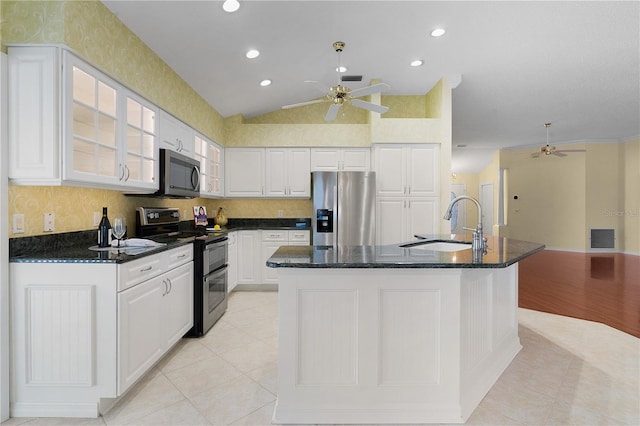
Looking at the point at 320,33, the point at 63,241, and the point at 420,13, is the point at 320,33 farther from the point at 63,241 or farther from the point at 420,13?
the point at 63,241

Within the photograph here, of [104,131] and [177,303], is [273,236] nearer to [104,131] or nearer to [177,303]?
[177,303]

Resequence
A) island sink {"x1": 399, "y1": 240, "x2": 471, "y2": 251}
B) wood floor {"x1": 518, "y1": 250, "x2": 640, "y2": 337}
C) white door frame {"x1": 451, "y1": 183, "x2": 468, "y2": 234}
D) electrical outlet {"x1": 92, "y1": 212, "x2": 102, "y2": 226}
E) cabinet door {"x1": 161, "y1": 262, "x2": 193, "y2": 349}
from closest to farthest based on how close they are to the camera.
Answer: cabinet door {"x1": 161, "y1": 262, "x2": 193, "y2": 349}, electrical outlet {"x1": 92, "y1": 212, "x2": 102, "y2": 226}, island sink {"x1": 399, "y1": 240, "x2": 471, "y2": 251}, wood floor {"x1": 518, "y1": 250, "x2": 640, "y2": 337}, white door frame {"x1": 451, "y1": 183, "x2": 468, "y2": 234}

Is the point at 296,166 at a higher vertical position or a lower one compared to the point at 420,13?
lower

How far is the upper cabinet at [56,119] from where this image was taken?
2020 mm

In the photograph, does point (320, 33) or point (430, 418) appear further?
point (320, 33)

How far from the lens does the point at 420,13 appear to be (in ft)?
10.3

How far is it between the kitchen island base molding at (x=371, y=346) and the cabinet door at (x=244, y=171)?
11.9 ft

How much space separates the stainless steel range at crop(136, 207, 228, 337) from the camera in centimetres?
321

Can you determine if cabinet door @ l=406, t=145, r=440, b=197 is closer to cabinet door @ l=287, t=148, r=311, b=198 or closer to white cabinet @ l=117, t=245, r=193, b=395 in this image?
cabinet door @ l=287, t=148, r=311, b=198

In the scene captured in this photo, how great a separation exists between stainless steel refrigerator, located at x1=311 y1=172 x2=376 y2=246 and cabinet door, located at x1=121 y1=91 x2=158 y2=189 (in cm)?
223

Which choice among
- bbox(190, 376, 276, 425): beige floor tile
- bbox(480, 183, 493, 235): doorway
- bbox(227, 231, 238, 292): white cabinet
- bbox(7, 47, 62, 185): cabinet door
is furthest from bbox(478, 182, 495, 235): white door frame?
bbox(7, 47, 62, 185): cabinet door

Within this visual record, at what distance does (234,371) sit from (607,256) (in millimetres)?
9147

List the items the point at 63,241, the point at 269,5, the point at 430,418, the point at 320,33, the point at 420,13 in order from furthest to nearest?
the point at 320,33, the point at 420,13, the point at 269,5, the point at 63,241, the point at 430,418

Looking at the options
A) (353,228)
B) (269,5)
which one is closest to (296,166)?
(353,228)
